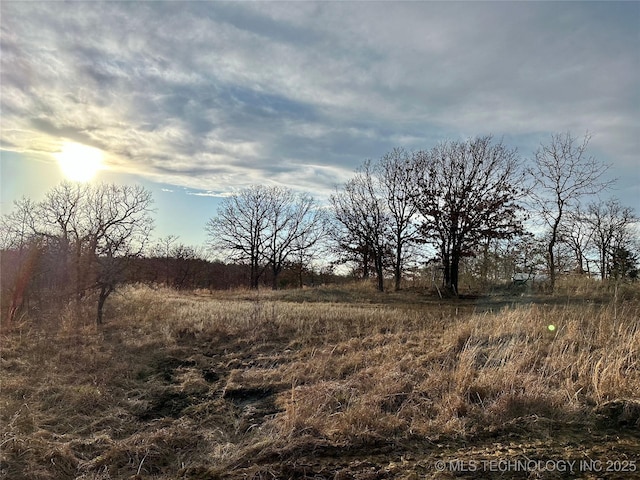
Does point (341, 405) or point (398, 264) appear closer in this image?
point (341, 405)

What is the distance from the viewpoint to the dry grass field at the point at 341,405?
144 inches

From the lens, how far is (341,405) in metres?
5.06

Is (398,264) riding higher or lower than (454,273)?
higher

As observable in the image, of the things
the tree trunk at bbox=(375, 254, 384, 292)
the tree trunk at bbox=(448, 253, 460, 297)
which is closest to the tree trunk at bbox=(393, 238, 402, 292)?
the tree trunk at bbox=(375, 254, 384, 292)

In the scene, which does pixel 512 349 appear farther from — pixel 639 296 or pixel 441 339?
pixel 639 296

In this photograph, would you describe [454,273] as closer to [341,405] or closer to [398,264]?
[398,264]

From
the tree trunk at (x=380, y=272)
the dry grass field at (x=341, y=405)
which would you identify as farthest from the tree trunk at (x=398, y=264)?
the dry grass field at (x=341, y=405)

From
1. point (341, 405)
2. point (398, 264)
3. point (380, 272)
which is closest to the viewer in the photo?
point (341, 405)

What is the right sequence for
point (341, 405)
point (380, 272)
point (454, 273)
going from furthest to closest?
point (380, 272), point (454, 273), point (341, 405)

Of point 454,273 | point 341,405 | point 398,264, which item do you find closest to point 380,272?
point 398,264

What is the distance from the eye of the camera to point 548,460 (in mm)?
3387

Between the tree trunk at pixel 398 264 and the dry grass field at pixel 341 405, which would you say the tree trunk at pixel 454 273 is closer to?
the tree trunk at pixel 398 264

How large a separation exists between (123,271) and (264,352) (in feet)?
19.5

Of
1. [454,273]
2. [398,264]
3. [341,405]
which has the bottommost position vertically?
[341,405]
